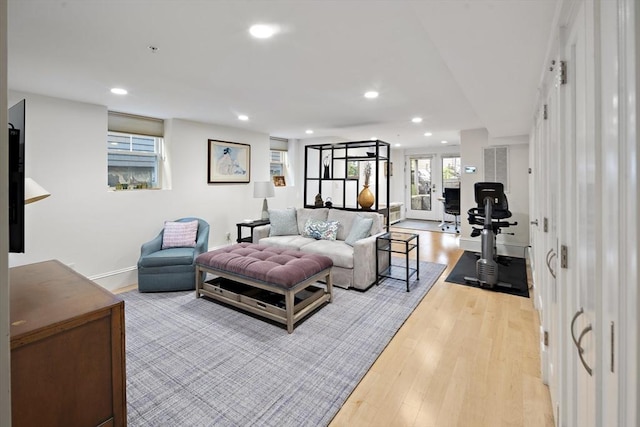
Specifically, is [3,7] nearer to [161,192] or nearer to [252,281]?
[252,281]

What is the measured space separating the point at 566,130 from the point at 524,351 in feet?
6.00

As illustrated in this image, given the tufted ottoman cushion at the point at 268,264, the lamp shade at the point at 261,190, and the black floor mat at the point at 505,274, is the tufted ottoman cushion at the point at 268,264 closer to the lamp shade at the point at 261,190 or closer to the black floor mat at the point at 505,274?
the lamp shade at the point at 261,190

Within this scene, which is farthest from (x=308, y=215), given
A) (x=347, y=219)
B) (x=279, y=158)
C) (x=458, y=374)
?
(x=458, y=374)

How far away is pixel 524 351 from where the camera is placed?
2400mm

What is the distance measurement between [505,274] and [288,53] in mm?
4088

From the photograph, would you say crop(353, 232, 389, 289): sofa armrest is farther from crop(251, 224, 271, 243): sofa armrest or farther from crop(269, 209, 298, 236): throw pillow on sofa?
crop(251, 224, 271, 243): sofa armrest

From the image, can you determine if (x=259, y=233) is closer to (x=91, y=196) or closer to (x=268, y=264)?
(x=268, y=264)

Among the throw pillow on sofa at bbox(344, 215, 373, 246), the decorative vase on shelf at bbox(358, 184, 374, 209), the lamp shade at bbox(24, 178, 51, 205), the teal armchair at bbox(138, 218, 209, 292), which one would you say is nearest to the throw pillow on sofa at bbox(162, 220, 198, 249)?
the teal armchair at bbox(138, 218, 209, 292)

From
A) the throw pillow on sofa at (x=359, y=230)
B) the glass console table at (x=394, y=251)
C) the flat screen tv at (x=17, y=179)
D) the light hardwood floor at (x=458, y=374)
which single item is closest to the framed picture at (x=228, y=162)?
the throw pillow on sofa at (x=359, y=230)

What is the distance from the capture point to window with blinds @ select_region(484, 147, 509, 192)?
17.9 ft

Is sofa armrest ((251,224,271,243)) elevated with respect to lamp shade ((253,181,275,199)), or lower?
lower

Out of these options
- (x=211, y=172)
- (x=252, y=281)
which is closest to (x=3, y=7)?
(x=252, y=281)

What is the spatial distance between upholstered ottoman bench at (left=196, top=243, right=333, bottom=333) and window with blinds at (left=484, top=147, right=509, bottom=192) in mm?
3937

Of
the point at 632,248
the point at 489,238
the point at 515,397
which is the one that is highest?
the point at 632,248
